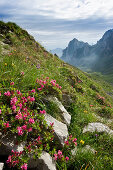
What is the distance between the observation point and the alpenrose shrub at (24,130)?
10.5 feet

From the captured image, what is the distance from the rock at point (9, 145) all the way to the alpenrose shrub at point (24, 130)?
7cm

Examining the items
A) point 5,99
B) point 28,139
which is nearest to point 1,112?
point 5,99

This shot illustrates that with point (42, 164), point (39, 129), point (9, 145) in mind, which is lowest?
point (42, 164)

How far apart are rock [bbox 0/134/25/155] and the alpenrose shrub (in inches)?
2.8

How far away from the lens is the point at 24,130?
135 inches

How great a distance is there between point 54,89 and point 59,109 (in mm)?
860

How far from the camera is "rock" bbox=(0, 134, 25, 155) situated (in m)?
3.14

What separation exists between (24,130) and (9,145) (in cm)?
45

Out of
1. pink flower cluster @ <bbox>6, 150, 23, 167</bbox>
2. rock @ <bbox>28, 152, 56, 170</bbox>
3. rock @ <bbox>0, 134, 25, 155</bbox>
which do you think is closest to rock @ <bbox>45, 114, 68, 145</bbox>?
rock @ <bbox>28, 152, 56, 170</bbox>

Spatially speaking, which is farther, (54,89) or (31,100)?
(54,89)

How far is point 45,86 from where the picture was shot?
5344 mm

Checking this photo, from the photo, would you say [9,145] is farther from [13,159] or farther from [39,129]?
[39,129]

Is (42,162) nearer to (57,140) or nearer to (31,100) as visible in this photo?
(57,140)

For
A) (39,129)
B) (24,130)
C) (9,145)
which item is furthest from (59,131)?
(9,145)
